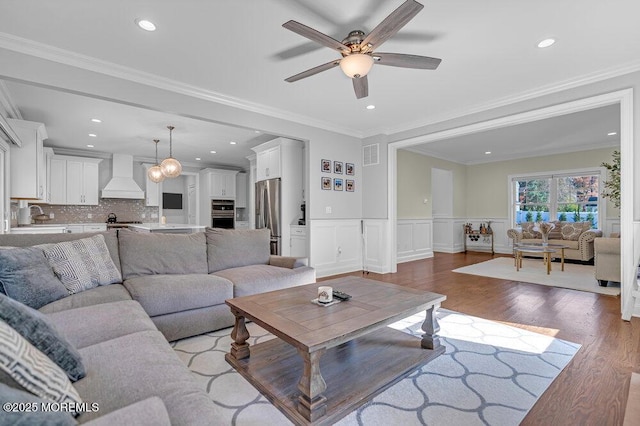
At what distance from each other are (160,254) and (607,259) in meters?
5.51

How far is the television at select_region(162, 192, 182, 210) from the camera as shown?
8445 mm

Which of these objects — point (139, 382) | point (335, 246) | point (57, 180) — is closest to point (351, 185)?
point (335, 246)

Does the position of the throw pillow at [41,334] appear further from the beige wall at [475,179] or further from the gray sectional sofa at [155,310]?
the beige wall at [475,179]

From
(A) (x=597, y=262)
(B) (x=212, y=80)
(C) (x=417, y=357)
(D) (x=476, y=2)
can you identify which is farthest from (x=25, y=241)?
(A) (x=597, y=262)

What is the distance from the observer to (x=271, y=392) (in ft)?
5.38

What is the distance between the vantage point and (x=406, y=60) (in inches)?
93.4

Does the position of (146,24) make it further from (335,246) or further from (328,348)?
(335,246)

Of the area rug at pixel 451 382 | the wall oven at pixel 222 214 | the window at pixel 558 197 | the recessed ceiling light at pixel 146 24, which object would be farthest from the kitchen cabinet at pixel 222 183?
the window at pixel 558 197

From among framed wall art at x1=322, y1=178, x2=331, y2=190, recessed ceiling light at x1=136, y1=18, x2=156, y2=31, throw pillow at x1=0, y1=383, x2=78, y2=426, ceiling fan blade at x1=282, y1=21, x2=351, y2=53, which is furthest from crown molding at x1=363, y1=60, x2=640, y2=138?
throw pillow at x1=0, y1=383, x2=78, y2=426

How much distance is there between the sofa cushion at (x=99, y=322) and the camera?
1.44 m

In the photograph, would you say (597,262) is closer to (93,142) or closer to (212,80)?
(212,80)

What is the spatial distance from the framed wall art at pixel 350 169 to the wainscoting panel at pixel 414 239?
1.89 m

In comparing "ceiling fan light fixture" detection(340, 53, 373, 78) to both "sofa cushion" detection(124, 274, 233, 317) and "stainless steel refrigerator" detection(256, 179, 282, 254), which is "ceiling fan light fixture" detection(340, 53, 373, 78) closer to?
"sofa cushion" detection(124, 274, 233, 317)

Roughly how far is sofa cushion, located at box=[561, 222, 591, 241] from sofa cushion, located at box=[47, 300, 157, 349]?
788 centimetres
